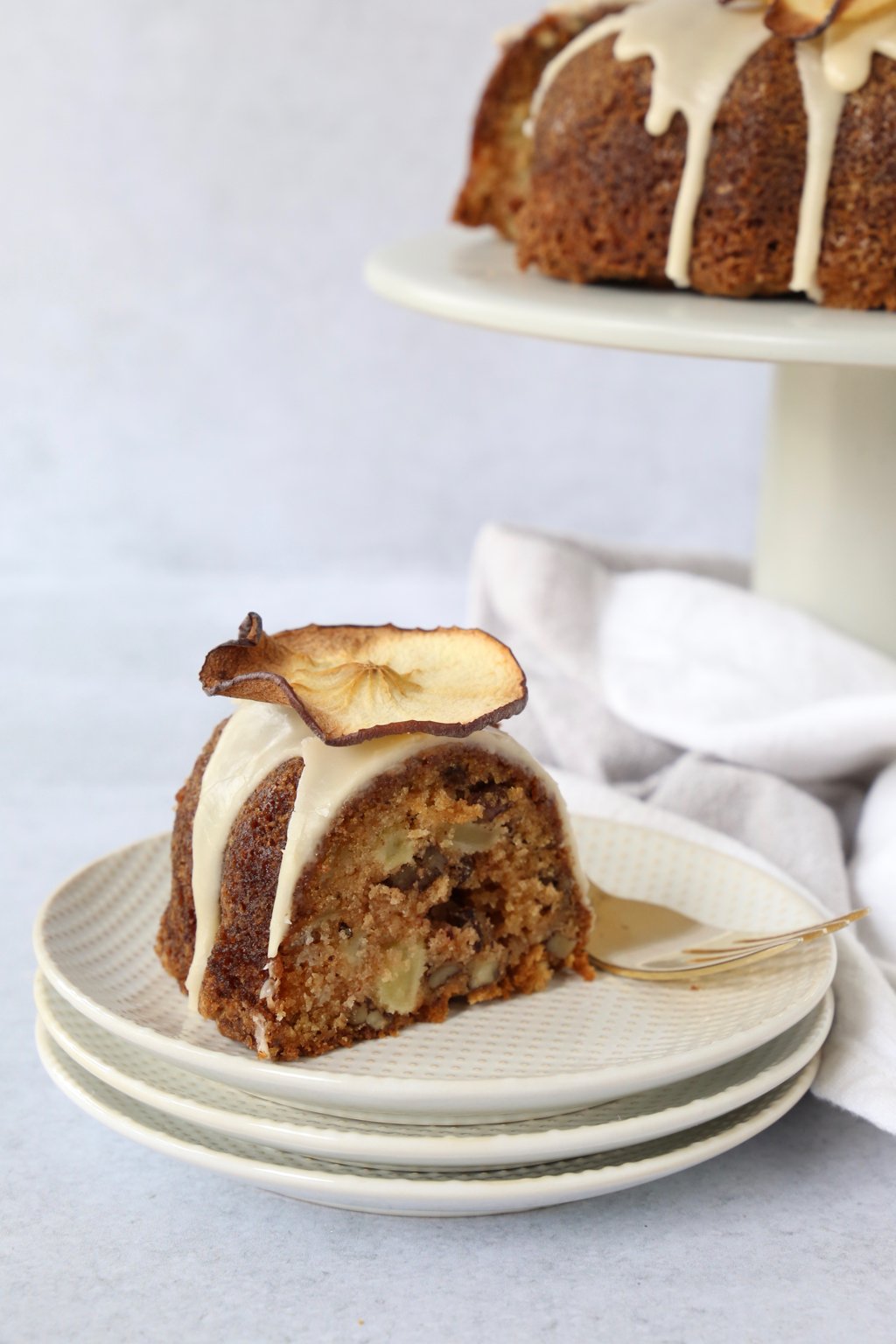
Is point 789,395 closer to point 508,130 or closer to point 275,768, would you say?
point 508,130

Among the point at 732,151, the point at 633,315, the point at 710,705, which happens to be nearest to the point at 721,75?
the point at 732,151

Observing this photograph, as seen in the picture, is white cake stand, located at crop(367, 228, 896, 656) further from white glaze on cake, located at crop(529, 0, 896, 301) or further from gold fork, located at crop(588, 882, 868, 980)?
gold fork, located at crop(588, 882, 868, 980)

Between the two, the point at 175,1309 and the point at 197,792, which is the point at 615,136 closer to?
the point at 197,792

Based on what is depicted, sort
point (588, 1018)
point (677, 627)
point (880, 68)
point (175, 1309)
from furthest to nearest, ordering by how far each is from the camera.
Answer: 1. point (677, 627)
2. point (880, 68)
3. point (588, 1018)
4. point (175, 1309)

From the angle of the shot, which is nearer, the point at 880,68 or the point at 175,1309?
the point at 175,1309

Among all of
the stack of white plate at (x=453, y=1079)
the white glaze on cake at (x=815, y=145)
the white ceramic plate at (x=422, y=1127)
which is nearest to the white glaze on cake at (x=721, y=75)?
the white glaze on cake at (x=815, y=145)

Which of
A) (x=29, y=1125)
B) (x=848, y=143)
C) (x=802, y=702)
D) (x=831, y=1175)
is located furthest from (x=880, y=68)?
(x=29, y=1125)

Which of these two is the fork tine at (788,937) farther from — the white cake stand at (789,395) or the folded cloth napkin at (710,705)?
the white cake stand at (789,395)

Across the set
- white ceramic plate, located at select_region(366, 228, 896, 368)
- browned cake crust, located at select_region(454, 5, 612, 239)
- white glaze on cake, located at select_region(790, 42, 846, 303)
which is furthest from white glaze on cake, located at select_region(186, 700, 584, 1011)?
browned cake crust, located at select_region(454, 5, 612, 239)
